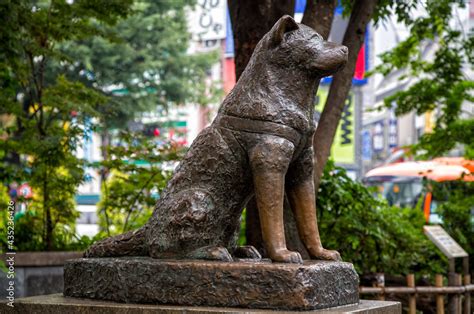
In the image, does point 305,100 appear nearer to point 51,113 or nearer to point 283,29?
point 283,29

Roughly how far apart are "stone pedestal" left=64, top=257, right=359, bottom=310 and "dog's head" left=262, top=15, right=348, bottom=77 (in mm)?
1082

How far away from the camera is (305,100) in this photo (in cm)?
453

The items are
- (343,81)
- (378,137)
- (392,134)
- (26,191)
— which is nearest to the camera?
(343,81)

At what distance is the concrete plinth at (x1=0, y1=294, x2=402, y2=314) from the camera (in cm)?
412

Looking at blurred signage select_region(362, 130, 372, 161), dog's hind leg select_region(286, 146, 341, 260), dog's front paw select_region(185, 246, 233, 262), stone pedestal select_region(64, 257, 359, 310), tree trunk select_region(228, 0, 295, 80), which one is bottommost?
stone pedestal select_region(64, 257, 359, 310)

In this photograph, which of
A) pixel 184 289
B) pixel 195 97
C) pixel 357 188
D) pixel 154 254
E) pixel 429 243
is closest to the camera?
pixel 184 289

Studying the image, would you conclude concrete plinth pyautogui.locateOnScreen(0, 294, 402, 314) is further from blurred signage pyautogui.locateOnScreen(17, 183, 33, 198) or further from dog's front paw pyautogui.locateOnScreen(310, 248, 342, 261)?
blurred signage pyautogui.locateOnScreen(17, 183, 33, 198)

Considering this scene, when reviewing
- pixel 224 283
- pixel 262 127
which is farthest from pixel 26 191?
pixel 224 283

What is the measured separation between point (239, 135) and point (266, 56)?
0.48 m

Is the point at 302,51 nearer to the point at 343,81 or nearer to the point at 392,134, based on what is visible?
the point at 343,81

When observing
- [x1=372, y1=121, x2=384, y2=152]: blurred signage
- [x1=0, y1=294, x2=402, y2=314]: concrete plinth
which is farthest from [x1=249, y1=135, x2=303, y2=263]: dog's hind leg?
[x1=372, y1=121, x2=384, y2=152]: blurred signage

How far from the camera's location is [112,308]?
→ 437 centimetres

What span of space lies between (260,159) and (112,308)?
3.73 ft

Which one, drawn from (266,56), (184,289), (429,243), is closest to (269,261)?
(184,289)
